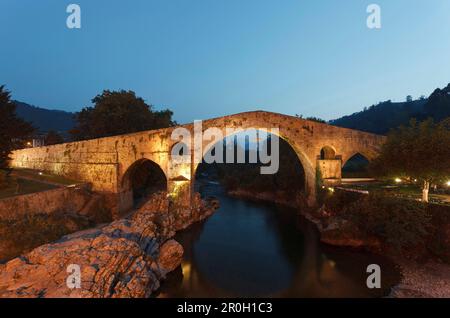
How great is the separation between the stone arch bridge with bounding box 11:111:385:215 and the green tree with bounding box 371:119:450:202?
200 inches

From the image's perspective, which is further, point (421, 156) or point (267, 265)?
point (421, 156)

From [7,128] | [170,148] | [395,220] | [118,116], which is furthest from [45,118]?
[395,220]

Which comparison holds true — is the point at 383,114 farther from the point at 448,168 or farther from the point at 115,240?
the point at 115,240

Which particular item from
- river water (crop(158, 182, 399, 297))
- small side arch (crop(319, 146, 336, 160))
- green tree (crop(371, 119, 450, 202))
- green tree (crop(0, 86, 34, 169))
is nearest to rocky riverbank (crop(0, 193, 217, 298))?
river water (crop(158, 182, 399, 297))

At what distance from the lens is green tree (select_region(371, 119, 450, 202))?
1252 centimetres

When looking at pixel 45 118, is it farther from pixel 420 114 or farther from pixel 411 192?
pixel 411 192

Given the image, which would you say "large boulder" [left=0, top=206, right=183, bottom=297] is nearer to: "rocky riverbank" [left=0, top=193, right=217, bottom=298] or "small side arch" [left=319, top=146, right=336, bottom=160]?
"rocky riverbank" [left=0, top=193, right=217, bottom=298]

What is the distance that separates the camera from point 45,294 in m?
7.77

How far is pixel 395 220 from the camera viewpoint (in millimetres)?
12203

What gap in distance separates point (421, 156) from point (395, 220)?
3669mm

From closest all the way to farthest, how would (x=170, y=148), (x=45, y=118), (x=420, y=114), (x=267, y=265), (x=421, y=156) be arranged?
(x=267, y=265) < (x=421, y=156) < (x=170, y=148) < (x=420, y=114) < (x=45, y=118)

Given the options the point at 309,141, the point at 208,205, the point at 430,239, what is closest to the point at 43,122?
the point at 208,205

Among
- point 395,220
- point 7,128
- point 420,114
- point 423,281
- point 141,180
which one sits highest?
point 420,114

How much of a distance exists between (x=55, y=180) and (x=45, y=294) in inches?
530
